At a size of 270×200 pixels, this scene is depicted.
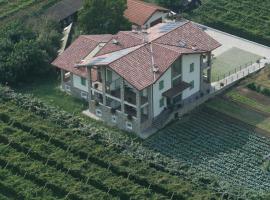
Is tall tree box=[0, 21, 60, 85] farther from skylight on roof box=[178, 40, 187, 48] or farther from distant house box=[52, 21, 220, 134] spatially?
skylight on roof box=[178, 40, 187, 48]

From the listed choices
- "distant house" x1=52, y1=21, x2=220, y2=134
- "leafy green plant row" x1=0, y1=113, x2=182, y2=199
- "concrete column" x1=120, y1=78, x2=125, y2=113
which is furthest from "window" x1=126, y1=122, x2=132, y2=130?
"leafy green plant row" x1=0, y1=113, x2=182, y2=199

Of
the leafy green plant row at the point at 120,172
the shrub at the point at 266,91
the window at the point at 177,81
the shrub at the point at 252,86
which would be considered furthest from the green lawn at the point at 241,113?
the leafy green plant row at the point at 120,172

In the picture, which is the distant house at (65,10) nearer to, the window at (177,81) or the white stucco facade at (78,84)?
Result: the white stucco facade at (78,84)

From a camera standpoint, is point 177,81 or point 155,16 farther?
point 155,16

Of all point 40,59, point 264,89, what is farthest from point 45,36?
point 264,89

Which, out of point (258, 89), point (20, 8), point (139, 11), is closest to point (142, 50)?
point (258, 89)

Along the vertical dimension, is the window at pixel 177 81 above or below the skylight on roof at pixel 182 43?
below

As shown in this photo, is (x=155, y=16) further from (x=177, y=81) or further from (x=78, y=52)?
(x=177, y=81)
